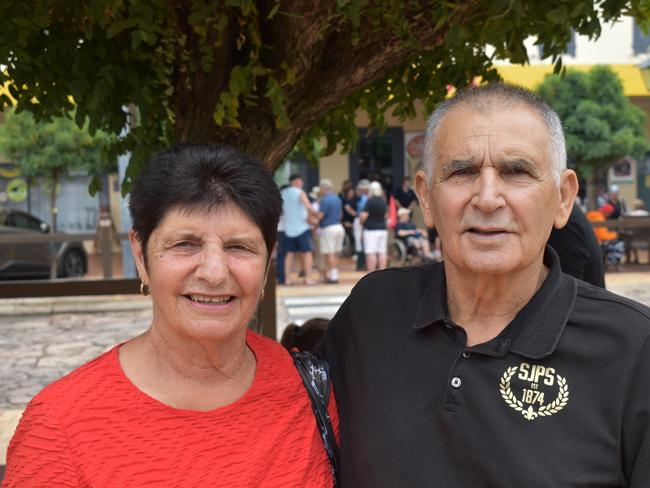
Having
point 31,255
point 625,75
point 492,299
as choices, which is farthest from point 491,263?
point 625,75

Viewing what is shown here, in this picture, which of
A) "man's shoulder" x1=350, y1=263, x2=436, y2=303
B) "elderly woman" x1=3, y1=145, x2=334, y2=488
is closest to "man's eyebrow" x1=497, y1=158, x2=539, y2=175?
"man's shoulder" x1=350, y1=263, x2=436, y2=303

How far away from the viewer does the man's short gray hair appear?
1.95 meters

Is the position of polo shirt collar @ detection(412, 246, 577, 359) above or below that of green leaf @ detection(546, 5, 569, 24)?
below

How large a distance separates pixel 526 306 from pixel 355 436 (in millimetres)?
544

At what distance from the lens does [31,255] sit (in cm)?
1584

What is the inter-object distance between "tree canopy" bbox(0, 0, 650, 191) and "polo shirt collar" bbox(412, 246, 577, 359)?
1.04 metres

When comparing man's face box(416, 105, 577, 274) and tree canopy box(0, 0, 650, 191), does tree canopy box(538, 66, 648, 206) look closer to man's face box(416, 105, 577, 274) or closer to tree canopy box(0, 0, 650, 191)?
tree canopy box(0, 0, 650, 191)

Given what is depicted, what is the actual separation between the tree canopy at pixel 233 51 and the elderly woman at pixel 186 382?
91 cm

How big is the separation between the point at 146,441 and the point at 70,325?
1042 centimetres

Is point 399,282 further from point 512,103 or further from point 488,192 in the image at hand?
point 512,103

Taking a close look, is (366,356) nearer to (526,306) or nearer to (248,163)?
(526,306)

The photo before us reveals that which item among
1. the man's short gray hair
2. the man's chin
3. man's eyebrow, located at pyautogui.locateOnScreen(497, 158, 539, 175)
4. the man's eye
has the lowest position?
the man's chin

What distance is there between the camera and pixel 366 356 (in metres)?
2.14

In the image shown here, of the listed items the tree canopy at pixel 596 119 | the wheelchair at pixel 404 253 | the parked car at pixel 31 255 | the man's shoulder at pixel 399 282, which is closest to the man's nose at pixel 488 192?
the man's shoulder at pixel 399 282
